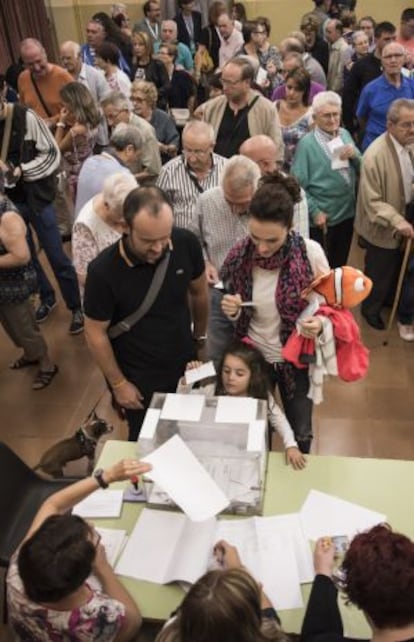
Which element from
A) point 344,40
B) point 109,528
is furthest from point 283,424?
point 344,40

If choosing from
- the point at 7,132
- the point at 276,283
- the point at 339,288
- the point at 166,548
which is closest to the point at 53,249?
the point at 7,132

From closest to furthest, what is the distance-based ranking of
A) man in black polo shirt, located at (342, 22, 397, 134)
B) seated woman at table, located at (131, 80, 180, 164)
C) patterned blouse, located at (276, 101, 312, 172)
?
1. patterned blouse, located at (276, 101, 312, 172)
2. seated woman at table, located at (131, 80, 180, 164)
3. man in black polo shirt, located at (342, 22, 397, 134)

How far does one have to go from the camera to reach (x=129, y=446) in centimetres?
238

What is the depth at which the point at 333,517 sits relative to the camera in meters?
→ 2.02

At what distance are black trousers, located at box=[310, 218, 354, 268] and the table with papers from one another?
2376 mm

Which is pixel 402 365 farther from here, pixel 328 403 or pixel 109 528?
pixel 109 528

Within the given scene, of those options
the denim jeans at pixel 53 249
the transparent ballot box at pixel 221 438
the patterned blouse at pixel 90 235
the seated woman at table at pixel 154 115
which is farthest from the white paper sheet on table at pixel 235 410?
the seated woman at table at pixel 154 115

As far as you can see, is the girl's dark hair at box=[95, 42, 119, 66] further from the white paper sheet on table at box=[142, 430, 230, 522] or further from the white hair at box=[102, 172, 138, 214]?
the white paper sheet on table at box=[142, 430, 230, 522]

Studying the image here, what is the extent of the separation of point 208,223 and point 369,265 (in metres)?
1.74

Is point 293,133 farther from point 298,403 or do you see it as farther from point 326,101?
point 298,403

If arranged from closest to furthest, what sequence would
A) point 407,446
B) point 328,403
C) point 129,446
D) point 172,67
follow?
point 129,446 → point 407,446 → point 328,403 → point 172,67

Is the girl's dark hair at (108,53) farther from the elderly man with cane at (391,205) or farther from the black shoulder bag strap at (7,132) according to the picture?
the elderly man with cane at (391,205)

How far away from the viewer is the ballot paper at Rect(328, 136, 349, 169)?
3873 millimetres

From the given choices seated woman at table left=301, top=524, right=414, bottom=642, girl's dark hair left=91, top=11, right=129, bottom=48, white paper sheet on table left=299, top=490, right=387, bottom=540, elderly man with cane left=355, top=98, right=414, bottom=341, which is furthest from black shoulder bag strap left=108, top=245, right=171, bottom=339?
girl's dark hair left=91, top=11, right=129, bottom=48
